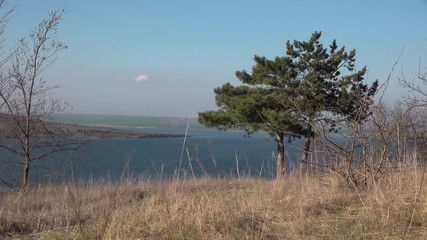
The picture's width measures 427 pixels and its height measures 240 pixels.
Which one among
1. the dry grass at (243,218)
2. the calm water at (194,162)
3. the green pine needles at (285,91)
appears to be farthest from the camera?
the green pine needles at (285,91)

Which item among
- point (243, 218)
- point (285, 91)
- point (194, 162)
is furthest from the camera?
point (285, 91)

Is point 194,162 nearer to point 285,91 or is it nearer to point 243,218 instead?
point 243,218

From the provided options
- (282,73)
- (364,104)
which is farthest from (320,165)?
(282,73)

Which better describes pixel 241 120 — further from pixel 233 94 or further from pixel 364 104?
pixel 364 104

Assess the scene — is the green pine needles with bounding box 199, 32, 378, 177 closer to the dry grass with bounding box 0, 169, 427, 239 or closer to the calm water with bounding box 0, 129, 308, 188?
the calm water with bounding box 0, 129, 308, 188

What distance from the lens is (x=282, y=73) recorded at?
901 inches

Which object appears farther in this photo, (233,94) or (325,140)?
(233,94)

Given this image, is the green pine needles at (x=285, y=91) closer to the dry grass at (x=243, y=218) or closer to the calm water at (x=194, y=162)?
the calm water at (x=194, y=162)

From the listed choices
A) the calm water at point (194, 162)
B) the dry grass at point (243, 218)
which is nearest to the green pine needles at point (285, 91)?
the calm water at point (194, 162)

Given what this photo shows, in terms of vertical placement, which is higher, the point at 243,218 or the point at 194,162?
the point at 194,162

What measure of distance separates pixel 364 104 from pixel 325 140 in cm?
95

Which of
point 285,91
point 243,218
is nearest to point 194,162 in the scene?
point 243,218

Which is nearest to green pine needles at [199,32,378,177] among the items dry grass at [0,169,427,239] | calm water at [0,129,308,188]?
calm water at [0,129,308,188]

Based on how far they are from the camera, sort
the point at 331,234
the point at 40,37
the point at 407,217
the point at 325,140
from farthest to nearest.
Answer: the point at 40,37 < the point at 325,140 < the point at 407,217 < the point at 331,234
